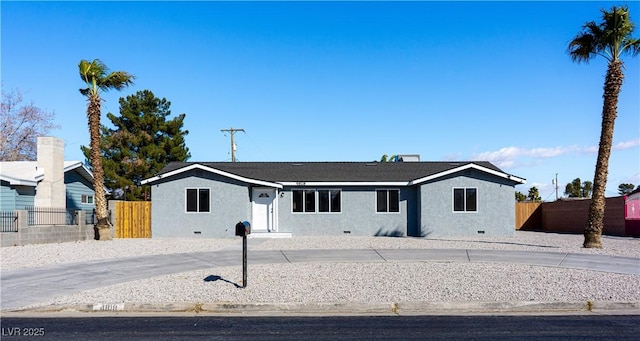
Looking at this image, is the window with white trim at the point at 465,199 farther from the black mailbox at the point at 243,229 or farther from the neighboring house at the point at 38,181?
the neighboring house at the point at 38,181

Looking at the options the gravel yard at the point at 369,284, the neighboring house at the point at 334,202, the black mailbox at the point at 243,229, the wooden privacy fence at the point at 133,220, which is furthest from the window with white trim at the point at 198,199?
the black mailbox at the point at 243,229

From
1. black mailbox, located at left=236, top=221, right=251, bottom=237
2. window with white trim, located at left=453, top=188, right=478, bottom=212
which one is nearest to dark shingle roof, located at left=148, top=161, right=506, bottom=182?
window with white trim, located at left=453, top=188, right=478, bottom=212

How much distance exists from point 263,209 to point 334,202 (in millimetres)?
3605

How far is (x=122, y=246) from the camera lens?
19.7 meters

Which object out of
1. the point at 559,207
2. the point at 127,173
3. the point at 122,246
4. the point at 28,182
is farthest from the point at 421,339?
the point at 127,173

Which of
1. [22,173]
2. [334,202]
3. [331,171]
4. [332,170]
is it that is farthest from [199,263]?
[22,173]

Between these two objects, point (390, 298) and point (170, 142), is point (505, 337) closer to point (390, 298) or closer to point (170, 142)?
point (390, 298)

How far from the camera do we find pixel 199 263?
14.5 metres

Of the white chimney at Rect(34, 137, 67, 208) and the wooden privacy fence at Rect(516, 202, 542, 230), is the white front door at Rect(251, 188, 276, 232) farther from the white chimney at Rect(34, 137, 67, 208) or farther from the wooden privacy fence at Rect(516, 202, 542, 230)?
the wooden privacy fence at Rect(516, 202, 542, 230)

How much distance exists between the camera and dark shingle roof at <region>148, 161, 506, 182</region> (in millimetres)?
26125

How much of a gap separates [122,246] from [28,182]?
876 centimetres

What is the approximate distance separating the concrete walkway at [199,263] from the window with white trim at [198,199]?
7.31 metres

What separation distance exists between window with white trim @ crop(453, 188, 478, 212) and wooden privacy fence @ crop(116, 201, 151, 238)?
1494 cm

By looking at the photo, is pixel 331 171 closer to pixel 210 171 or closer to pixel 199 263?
pixel 210 171
